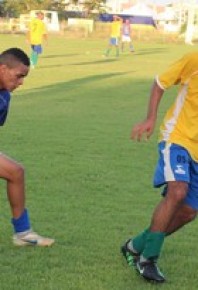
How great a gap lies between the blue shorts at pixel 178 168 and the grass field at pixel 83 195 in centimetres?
63

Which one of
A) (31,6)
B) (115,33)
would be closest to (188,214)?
(115,33)

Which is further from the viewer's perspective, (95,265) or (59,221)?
(59,221)

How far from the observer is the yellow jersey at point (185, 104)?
485cm

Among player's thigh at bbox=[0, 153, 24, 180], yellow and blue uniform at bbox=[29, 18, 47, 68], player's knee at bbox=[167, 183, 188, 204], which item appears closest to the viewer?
player's knee at bbox=[167, 183, 188, 204]

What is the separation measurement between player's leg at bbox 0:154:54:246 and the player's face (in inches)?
22.9

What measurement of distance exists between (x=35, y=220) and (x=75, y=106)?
9441mm

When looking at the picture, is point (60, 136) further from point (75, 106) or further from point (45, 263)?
point (45, 263)

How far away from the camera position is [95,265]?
16.7 ft

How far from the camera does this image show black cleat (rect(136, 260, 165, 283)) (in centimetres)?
480

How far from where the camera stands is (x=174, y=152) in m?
4.81

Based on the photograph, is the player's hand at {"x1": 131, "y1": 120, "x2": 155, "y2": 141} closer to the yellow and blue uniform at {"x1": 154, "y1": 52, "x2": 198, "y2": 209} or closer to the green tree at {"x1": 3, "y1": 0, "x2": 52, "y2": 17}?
the yellow and blue uniform at {"x1": 154, "y1": 52, "x2": 198, "y2": 209}

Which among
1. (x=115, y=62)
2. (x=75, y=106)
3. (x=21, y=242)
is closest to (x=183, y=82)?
(x=21, y=242)

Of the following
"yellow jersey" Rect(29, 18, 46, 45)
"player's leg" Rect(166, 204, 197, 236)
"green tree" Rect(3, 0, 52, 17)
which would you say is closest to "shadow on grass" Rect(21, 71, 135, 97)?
"yellow jersey" Rect(29, 18, 46, 45)

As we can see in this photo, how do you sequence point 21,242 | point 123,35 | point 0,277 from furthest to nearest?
point 123,35 < point 21,242 < point 0,277
